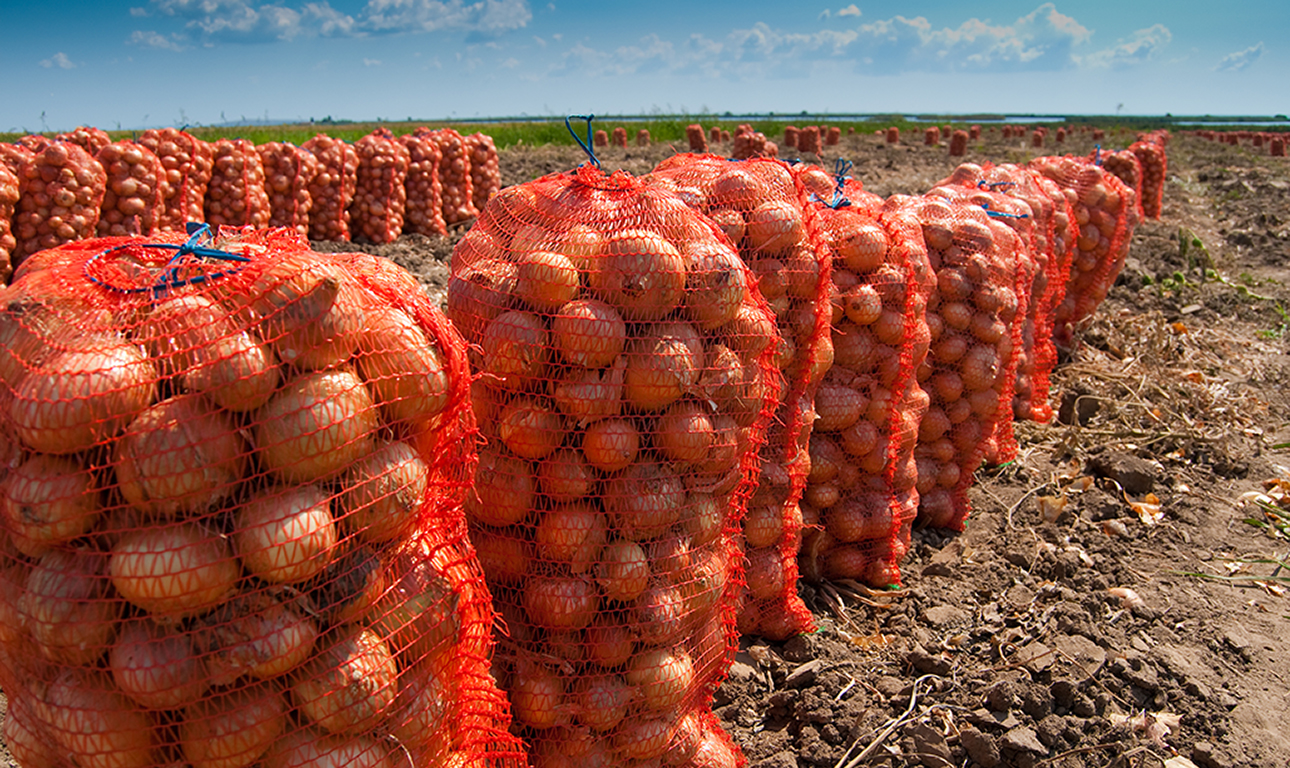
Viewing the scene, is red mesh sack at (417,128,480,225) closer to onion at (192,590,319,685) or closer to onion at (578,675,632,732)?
onion at (578,675,632,732)

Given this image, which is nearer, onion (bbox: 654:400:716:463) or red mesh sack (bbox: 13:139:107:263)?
onion (bbox: 654:400:716:463)

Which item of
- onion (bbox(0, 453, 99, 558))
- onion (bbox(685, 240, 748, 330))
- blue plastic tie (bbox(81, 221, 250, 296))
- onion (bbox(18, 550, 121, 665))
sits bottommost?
onion (bbox(18, 550, 121, 665))

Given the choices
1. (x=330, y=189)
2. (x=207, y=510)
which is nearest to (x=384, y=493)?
(x=207, y=510)

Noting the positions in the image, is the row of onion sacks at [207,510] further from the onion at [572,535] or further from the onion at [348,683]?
the onion at [572,535]

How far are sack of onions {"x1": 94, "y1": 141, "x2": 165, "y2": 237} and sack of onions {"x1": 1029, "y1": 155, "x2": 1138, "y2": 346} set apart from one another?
7.97 metres

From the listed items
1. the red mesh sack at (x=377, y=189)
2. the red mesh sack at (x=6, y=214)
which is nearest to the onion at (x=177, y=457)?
the red mesh sack at (x=6, y=214)

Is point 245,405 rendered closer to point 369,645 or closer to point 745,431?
→ point 369,645

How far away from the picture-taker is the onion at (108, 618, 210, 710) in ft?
4.33

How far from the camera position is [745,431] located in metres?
2.31

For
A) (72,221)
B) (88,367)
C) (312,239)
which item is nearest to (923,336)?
(88,367)

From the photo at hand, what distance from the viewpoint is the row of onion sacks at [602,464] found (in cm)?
201

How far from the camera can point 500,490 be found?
80.0 inches

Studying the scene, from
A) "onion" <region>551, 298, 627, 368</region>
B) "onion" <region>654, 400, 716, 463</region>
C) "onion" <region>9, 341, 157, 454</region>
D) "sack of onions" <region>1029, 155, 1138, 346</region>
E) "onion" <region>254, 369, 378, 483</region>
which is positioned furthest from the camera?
"sack of onions" <region>1029, 155, 1138, 346</region>

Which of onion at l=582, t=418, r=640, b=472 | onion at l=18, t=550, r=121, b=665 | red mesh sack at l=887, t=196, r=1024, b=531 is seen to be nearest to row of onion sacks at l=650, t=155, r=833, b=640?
onion at l=582, t=418, r=640, b=472
